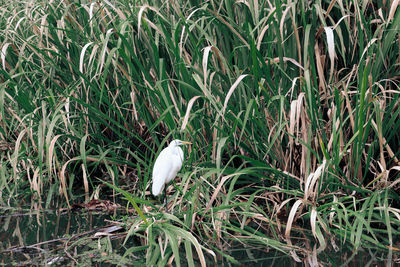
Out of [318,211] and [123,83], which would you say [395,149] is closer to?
[318,211]

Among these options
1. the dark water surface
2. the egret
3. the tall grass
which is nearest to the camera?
the dark water surface

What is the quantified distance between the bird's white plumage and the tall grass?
0.05m

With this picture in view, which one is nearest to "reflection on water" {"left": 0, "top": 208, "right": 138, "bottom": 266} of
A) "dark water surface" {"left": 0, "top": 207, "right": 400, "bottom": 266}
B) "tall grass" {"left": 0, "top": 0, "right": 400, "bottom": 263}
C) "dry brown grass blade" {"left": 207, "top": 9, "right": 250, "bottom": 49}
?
"dark water surface" {"left": 0, "top": 207, "right": 400, "bottom": 266}

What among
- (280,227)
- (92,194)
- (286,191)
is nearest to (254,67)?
(286,191)

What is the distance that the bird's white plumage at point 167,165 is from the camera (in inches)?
78.6

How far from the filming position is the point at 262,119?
6.83 feet

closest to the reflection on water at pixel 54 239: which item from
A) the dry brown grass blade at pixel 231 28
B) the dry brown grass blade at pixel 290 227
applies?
the dry brown grass blade at pixel 290 227

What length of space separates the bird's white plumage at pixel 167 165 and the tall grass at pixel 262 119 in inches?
2.0

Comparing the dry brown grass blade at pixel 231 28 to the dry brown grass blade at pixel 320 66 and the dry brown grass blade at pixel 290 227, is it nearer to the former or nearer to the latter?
the dry brown grass blade at pixel 320 66

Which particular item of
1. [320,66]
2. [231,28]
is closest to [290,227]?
[320,66]

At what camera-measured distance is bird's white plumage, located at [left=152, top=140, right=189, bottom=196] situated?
1997mm

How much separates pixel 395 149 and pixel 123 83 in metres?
1.23

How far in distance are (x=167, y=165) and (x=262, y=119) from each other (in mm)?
424

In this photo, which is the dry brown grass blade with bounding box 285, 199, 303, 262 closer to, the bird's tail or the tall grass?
the tall grass
